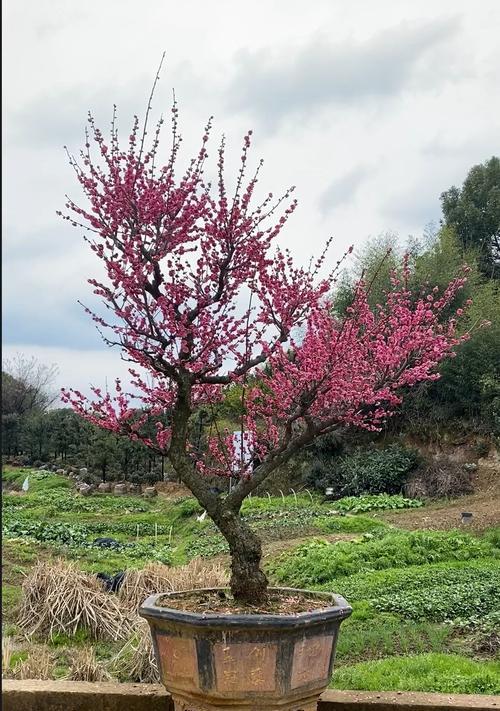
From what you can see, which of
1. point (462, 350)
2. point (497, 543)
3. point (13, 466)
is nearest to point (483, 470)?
point (462, 350)

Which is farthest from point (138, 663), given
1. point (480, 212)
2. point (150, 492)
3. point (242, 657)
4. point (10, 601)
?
point (480, 212)

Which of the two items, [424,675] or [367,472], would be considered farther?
[367,472]

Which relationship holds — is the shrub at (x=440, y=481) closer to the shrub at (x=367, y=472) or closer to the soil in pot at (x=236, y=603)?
the shrub at (x=367, y=472)

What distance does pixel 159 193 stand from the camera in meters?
2.56

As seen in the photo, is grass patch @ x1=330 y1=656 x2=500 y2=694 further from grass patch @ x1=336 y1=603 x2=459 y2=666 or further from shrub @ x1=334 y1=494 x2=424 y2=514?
shrub @ x1=334 y1=494 x2=424 y2=514

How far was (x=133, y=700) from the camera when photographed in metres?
2.71

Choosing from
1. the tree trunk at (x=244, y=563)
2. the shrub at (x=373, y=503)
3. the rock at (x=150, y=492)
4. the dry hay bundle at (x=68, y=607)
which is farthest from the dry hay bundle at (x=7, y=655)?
the rock at (x=150, y=492)

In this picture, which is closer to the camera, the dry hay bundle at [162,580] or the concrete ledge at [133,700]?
the concrete ledge at [133,700]

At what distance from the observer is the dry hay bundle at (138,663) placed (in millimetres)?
3621

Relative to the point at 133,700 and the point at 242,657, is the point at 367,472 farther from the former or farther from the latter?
the point at 242,657

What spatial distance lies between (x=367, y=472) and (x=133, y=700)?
11.1 m

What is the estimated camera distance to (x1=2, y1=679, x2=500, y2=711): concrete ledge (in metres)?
2.67

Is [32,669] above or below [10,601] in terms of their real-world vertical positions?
above

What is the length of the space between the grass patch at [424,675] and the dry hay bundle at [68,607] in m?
1.64
